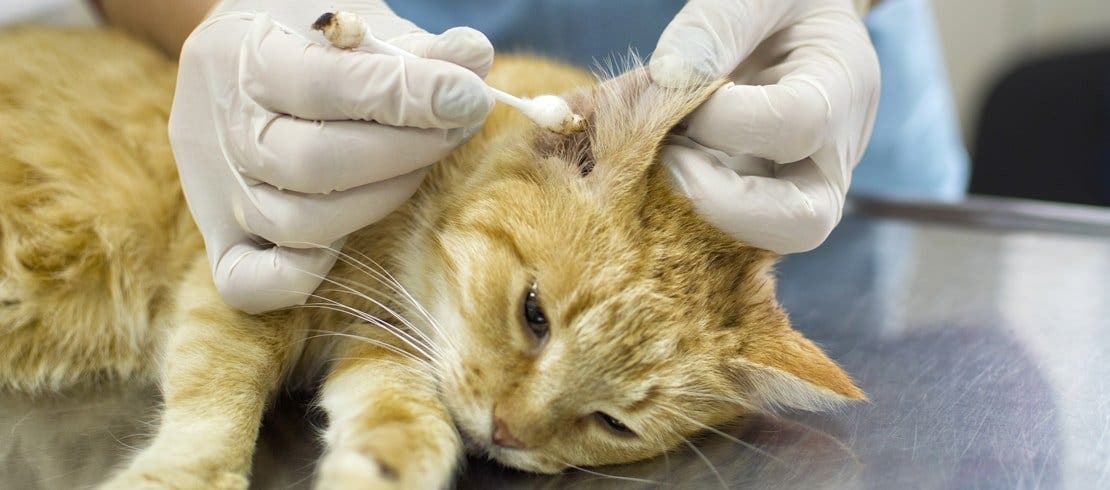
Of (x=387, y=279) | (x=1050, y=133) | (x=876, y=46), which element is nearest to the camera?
(x=387, y=279)

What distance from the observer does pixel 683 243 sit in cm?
123

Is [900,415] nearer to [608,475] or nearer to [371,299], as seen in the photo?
[608,475]

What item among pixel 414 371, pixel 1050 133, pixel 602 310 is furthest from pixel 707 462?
pixel 1050 133

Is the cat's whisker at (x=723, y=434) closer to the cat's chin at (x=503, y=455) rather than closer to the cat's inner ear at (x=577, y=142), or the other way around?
the cat's chin at (x=503, y=455)

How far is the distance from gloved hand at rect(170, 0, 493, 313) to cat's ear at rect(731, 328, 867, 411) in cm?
56

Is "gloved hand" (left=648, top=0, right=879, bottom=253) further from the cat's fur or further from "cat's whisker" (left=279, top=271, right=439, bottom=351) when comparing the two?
"cat's whisker" (left=279, top=271, right=439, bottom=351)

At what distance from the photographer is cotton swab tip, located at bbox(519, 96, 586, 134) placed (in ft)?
3.77

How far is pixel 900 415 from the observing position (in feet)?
4.26

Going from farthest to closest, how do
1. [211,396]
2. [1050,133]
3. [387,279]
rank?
[1050,133]
[387,279]
[211,396]

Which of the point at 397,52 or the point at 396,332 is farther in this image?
the point at 396,332

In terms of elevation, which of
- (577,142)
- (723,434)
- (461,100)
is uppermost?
(461,100)

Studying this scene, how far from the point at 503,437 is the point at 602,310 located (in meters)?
0.22

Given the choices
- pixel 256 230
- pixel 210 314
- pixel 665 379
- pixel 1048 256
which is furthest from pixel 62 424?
pixel 1048 256

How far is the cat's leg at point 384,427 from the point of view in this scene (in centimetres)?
100
